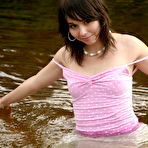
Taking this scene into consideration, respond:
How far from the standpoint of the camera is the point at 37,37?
362 inches

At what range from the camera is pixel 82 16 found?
3.42m

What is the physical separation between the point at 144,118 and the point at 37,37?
447 cm

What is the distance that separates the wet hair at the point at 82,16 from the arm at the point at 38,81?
12.1 inches

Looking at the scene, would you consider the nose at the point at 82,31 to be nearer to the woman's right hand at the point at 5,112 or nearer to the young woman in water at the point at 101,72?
the young woman in water at the point at 101,72

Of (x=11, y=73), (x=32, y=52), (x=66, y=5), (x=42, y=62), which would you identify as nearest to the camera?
(x=66, y=5)

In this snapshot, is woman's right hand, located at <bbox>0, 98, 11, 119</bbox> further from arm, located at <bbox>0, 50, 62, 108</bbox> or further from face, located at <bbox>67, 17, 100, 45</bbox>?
face, located at <bbox>67, 17, 100, 45</bbox>

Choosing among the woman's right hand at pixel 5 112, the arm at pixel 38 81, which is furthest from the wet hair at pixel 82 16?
the woman's right hand at pixel 5 112

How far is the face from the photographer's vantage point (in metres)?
3.48

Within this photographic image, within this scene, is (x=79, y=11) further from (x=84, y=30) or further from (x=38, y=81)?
(x=38, y=81)

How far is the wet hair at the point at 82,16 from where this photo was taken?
3410 millimetres

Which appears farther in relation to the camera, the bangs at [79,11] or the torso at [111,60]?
the torso at [111,60]

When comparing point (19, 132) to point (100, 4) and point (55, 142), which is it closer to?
point (55, 142)

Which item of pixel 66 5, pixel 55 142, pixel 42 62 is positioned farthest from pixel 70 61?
pixel 42 62

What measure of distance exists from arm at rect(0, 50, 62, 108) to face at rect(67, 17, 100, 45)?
1.61ft
